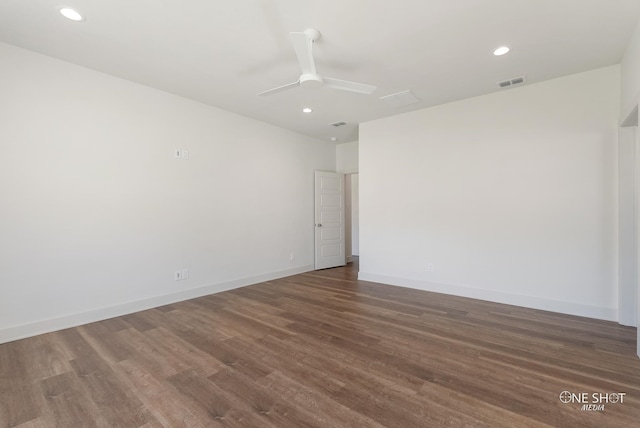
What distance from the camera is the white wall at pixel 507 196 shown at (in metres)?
3.40

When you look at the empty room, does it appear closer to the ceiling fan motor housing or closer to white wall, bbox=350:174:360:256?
the ceiling fan motor housing

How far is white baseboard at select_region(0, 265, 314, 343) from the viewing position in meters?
2.91

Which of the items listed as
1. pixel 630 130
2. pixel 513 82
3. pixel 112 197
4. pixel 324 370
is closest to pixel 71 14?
pixel 112 197

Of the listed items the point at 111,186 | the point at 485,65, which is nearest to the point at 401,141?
the point at 485,65

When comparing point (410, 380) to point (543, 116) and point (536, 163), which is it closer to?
point (536, 163)

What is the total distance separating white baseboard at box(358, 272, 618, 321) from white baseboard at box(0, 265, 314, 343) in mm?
2720

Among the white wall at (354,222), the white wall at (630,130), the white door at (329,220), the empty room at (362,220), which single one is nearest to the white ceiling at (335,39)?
the empty room at (362,220)

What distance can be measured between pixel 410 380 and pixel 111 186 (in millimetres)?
3969

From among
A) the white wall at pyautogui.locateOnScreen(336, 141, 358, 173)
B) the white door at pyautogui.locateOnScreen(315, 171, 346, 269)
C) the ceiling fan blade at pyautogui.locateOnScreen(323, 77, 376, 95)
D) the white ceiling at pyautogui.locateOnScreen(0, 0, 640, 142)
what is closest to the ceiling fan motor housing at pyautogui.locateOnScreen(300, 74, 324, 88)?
the ceiling fan blade at pyautogui.locateOnScreen(323, 77, 376, 95)

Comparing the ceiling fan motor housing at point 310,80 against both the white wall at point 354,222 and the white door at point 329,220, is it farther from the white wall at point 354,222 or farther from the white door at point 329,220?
the white wall at point 354,222

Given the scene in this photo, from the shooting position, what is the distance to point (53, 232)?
10.3ft

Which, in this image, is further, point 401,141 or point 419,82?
point 401,141

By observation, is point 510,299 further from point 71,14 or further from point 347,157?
point 71,14

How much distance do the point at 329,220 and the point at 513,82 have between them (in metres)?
4.24
